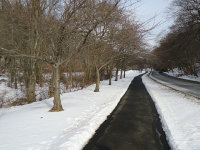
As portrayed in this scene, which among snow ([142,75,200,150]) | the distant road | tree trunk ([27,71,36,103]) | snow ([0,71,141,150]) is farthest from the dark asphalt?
tree trunk ([27,71,36,103])

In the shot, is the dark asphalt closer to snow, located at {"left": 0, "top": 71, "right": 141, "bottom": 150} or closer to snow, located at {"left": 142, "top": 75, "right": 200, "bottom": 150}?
snow, located at {"left": 142, "top": 75, "right": 200, "bottom": 150}

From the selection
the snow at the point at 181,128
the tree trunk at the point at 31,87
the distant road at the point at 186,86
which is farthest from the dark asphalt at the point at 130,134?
the tree trunk at the point at 31,87

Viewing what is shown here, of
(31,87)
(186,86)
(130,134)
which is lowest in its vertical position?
(130,134)

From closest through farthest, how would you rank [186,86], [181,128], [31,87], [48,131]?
[48,131], [181,128], [31,87], [186,86]

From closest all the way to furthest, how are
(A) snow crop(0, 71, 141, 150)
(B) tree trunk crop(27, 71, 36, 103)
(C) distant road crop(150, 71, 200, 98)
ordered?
1. (A) snow crop(0, 71, 141, 150)
2. (B) tree trunk crop(27, 71, 36, 103)
3. (C) distant road crop(150, 71, 200, 98)

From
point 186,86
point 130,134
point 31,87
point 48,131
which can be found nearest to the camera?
point 130,134

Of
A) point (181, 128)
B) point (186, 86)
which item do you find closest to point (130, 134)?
point (181, 128)

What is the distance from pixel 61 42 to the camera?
297 inches

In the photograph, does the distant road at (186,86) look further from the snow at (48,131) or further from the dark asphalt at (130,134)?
the snow at (48,131)

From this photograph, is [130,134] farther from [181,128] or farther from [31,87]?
[31,87]

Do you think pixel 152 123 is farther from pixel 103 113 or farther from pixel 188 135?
pixel 103 113

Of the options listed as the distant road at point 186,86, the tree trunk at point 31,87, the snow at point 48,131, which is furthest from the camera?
the distant road at point 186,86

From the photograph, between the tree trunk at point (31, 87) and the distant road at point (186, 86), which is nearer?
the tree trunk at point (31, 87)

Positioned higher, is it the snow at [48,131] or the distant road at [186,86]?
the distant road at [186,86]
